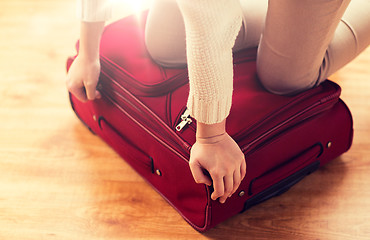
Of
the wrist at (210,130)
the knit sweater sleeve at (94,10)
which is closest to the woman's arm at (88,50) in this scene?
the knit sweater sleeve at (94,10)

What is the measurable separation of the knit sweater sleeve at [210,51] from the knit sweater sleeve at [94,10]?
360 mm

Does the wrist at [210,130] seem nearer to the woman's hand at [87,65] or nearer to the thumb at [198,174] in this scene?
the thumb at [198,174]

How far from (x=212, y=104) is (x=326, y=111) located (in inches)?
14.9

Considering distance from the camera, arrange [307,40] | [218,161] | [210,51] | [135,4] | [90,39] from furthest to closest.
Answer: [135,4]
[90,39]
[307,40]
[218,161]
[210,51]

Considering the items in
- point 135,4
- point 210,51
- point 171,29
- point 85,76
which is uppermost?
point 210,51

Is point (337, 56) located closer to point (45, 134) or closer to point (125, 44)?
point (125, 44)

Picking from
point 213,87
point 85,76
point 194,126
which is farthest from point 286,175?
point 85,76

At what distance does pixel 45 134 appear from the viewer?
1301 mm

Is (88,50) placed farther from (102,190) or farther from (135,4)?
(135,4)

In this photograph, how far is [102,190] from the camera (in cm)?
114

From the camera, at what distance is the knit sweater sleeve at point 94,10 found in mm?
1032

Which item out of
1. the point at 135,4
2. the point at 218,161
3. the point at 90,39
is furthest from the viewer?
the point at 135,4

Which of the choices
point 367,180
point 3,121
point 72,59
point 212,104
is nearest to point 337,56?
point 367,180

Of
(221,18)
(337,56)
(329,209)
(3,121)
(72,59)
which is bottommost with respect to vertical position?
(3,121)
